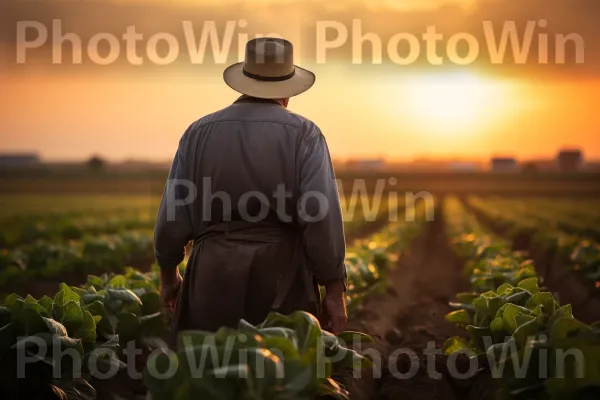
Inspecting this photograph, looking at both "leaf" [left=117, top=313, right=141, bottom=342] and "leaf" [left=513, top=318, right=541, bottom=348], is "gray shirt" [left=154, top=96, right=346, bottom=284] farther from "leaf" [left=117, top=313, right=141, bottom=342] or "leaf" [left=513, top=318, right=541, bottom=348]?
"leaf" [left=117, top=313, right=141, bottom=342]

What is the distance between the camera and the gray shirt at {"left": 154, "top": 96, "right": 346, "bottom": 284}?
4309 mm

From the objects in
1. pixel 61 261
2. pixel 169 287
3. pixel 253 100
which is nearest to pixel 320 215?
pixel 253 100

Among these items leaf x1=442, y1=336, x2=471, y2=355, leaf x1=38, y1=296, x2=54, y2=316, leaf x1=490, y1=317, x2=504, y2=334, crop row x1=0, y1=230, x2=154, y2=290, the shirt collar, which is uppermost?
the shirt collar

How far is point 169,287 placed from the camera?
4.77m

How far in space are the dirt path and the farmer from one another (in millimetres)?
1059

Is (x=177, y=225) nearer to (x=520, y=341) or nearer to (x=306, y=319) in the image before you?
(x=306, y=319)

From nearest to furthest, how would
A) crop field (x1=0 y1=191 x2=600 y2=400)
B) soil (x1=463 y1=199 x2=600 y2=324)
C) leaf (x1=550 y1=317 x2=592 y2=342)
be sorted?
1. crop field (x1=0 y1=191 x2=600 y2=400)
2. leaf (x1=550 y1=317 x2=592 y2=342)
3. soil (x1=463 y1=199 x2=600 y2=324)

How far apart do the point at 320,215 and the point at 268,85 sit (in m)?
0.85

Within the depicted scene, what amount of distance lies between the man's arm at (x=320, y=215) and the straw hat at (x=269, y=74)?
377 mm

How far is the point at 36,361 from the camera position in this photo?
14.3 ft

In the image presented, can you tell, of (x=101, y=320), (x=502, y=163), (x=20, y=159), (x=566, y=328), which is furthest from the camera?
(x=502, y=163)

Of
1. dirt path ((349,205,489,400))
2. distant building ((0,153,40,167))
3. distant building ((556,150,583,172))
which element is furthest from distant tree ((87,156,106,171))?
dirt path ((349,205,489,400))

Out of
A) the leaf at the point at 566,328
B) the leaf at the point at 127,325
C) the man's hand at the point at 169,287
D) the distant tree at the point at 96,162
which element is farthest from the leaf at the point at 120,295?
the distant tree at the point at 96,162

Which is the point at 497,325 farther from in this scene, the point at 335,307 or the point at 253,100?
the point at 253,100
